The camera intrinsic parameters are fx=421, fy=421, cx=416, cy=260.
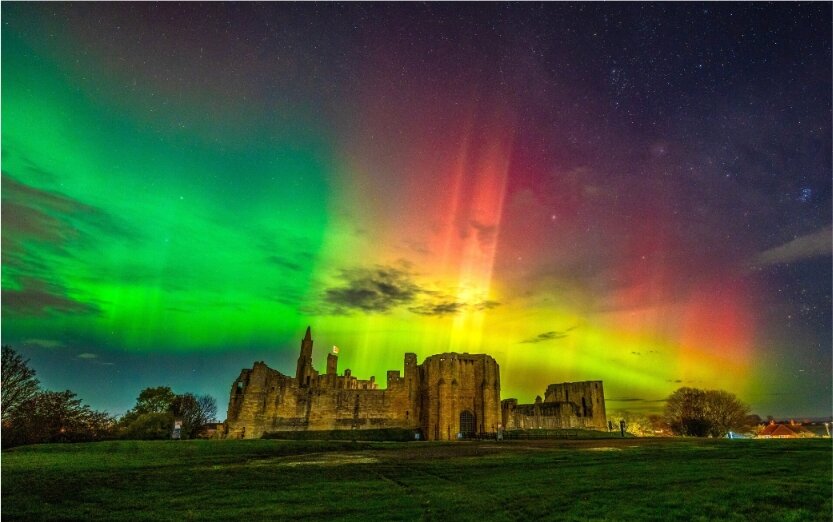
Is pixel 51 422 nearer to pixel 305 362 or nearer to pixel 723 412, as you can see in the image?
pixel 305 362

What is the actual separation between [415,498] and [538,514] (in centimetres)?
397

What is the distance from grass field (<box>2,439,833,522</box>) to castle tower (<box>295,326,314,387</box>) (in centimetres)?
5112

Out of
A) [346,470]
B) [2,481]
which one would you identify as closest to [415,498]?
[346,470]

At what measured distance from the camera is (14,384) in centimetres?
3978

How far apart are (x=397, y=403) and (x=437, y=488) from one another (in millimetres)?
51230

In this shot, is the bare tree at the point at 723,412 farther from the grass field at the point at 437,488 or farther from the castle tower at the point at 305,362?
the castle tower at the point at 305,362

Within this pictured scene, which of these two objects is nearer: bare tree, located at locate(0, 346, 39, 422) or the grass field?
the grass field

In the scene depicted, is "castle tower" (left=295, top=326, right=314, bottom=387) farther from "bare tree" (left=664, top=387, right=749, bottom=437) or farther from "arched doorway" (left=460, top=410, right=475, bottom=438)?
"bare tree" (left=664, top=387, right=749, bottom=437)

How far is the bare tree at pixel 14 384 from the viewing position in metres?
39.1

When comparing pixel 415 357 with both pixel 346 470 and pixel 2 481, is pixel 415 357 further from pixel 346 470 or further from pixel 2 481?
pixel 2 481

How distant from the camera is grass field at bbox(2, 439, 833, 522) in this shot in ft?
35.2

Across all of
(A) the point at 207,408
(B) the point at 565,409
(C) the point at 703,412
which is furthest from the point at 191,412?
(C) the point at 703,412

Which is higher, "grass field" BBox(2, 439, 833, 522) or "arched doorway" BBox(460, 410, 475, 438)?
"grass field" BBox(2, 439, 833, 522)

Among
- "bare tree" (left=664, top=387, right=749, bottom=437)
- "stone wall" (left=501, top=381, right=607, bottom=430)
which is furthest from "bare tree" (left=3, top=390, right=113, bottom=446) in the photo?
"bare tree" (left=664, top=387, right=749, bottom=437)
